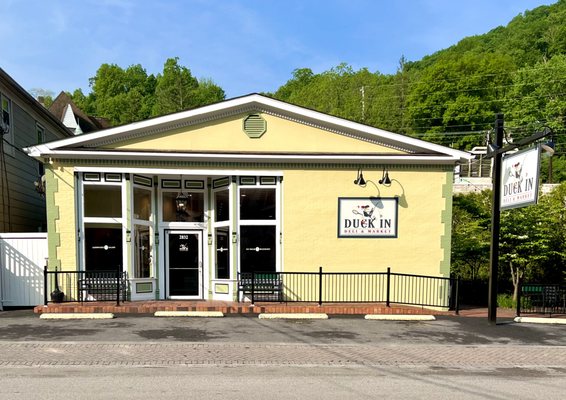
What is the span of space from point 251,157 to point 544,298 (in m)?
9.05

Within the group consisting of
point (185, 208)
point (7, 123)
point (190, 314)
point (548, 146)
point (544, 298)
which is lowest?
point (190, 314)

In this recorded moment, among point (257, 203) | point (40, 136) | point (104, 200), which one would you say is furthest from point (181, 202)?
point (40, 136)

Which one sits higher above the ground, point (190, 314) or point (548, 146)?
point (548, 146)

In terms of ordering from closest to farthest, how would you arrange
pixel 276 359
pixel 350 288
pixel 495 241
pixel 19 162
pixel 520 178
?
1. pixel 276 359
2. pixel 520 178
3. pixel 495 241
4. pixel 350 288
5. pixel 19 162

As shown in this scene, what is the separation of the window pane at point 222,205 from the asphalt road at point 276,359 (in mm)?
3332

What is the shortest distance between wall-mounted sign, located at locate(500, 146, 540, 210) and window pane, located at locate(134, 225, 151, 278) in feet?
31.8

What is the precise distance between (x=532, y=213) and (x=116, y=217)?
13.5 meters

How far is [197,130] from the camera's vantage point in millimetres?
11859

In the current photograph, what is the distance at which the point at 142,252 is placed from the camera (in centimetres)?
1195

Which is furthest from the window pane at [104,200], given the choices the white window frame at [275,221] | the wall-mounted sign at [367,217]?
the wall-mounted sign at [367,217]

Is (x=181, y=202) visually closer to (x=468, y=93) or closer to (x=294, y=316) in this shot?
(x=294, y=316)

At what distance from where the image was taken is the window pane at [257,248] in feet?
39.2

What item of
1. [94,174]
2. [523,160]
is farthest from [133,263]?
[523,160]

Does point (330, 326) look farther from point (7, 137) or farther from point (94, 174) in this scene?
point (7, 137)
